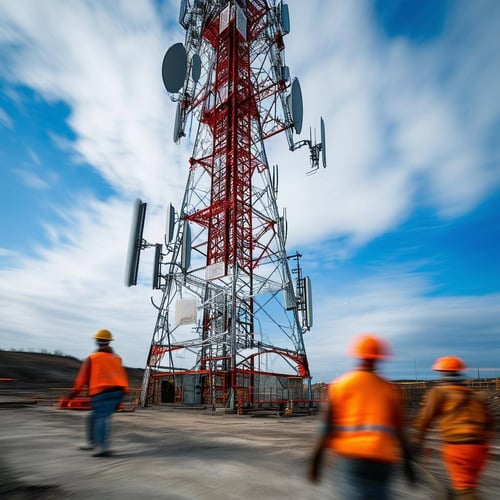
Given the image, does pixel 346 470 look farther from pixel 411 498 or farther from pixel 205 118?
pixel 205 118

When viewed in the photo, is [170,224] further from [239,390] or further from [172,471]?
[172,471]

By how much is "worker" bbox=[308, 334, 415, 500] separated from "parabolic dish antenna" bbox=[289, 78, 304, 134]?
21696 mm

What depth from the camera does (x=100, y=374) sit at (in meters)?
5.07

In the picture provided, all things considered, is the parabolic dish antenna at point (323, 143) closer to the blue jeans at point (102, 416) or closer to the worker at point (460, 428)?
the blue jeans at point (102, 416)

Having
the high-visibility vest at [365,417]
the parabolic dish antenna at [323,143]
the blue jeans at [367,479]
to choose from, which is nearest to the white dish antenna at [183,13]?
the parabolic dish antenna at [323,143]

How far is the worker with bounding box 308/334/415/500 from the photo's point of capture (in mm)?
2164

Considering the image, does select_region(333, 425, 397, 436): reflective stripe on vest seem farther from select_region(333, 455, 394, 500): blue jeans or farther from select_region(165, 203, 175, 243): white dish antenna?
select_region(165, 203, 175, 243): white dish antenna

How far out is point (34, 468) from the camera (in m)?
4.17

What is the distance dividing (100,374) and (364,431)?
3.98 meters

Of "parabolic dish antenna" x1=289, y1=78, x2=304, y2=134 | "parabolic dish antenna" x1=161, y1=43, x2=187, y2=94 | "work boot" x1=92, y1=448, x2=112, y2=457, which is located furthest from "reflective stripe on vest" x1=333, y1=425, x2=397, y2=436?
"parabolic dish antenna" x1=161, y1=43, x2=187, y2=94

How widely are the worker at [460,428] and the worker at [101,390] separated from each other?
152 inches

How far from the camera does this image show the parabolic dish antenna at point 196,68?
23.7 meters

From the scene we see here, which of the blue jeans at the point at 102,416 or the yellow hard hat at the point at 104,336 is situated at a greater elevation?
the yellow hard hat at the point at 104,336

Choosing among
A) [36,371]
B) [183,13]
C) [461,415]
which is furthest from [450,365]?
[36,371]
